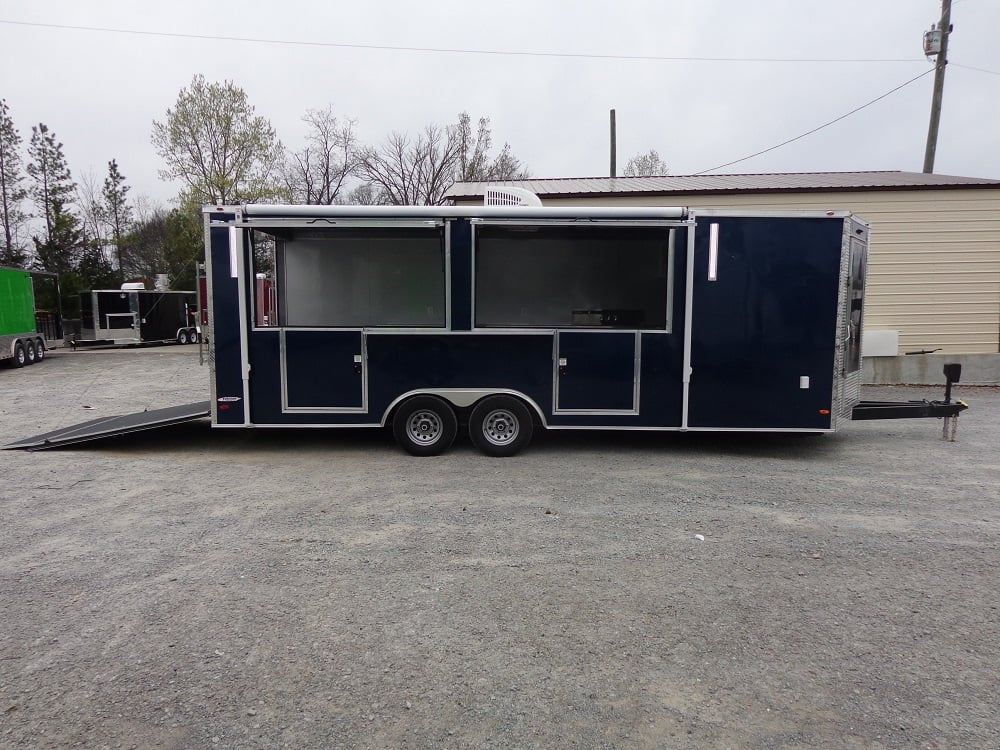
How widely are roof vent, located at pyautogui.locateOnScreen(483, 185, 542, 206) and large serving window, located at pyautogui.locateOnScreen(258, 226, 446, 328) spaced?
0.90 metres

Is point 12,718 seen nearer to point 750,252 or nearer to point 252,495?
point 252,495

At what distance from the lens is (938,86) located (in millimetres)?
16594

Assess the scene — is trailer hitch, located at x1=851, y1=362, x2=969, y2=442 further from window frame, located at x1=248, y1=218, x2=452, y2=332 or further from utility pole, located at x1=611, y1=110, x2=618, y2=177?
utility pole, located at x1=611, y1=110, x2=618, y2=177

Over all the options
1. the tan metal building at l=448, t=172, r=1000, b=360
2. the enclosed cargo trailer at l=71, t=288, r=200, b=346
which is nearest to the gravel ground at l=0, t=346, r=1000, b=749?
the tan metal building at l=448, t=172, r=1000, b=360

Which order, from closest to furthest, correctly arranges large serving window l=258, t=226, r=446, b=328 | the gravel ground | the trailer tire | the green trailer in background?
the gravel ground, large serving window l=258, t=226, r=446, b=328, the green trailer in background, the trailer tire

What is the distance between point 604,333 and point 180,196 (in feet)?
99.7

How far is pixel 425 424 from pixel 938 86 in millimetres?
16423

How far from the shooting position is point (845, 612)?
368 centimetres

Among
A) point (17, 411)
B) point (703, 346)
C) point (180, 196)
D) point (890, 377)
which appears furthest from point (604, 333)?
point (180, 196)

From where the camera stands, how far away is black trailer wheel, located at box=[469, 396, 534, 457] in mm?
7586

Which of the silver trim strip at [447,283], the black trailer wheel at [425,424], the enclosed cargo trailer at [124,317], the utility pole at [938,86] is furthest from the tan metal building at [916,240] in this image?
the enclosed cargo trailer at [124,317]

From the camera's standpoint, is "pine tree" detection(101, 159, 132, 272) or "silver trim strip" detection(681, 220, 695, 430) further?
"pine tree" detection(101, 159, 132, 272)

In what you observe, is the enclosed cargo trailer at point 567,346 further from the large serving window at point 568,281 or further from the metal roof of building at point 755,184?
the metal roof of building at point 755,184

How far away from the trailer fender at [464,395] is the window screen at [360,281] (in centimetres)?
158
